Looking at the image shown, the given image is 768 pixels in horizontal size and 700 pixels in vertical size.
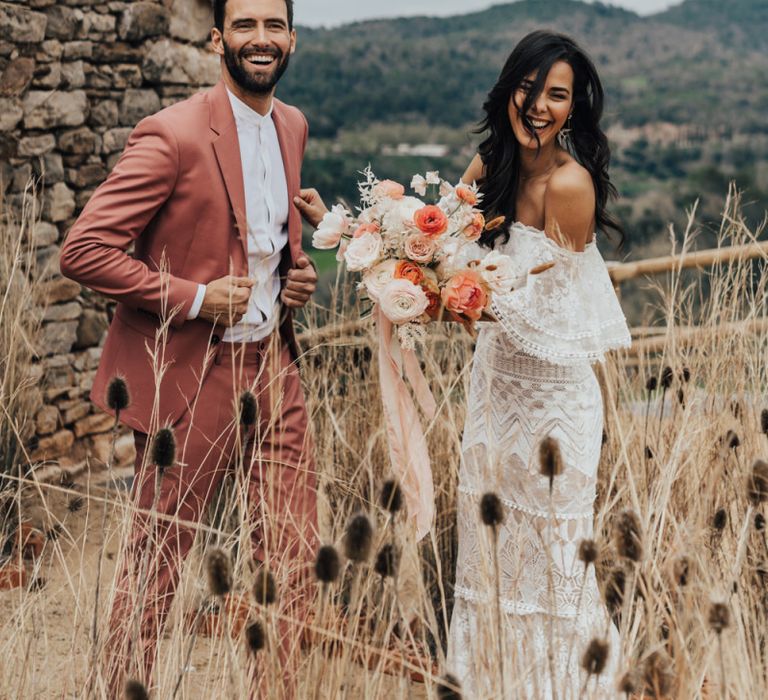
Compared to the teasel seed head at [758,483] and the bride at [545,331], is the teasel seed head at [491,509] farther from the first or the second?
the bride at [545,331]

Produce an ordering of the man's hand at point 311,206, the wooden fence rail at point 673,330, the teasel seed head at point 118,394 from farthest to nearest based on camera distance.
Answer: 1. the wooden fence rail at point 673,330
2. the man's hand at point 311,206
3. the teasel seed head at point 118,394

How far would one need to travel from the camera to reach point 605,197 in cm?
289

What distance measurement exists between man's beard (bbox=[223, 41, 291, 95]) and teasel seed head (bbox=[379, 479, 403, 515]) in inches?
56.3

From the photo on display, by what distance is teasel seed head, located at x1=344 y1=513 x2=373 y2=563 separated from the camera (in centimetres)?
158

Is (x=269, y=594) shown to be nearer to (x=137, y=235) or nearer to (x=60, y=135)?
(x=137, y=235)

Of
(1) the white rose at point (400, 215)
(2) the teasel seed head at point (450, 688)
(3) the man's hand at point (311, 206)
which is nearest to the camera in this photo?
(2) the teasel seed head at point (450, 688)

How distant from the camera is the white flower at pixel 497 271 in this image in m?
2.57

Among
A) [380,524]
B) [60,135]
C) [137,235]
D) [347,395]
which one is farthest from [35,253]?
[380,524]

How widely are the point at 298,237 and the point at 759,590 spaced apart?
1611 mm

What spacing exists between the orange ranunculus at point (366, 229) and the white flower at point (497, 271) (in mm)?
291

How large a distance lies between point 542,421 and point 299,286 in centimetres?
80

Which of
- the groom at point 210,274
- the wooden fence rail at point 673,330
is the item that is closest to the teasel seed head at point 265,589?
the groom at point 210,274

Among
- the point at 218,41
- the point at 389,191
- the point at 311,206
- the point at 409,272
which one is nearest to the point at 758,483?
the point at 409,272

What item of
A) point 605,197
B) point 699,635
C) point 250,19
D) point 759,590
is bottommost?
point 759,590
